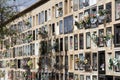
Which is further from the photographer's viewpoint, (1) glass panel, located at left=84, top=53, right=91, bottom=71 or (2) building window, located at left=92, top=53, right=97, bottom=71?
(1) glass panel, located at left=84, top=53, right=91, bottom=71

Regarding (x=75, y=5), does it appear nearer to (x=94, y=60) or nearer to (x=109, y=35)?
(x=94, y=60)

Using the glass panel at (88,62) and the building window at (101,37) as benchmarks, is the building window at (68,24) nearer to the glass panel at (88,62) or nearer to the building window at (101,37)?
the glass panel at (88,62)

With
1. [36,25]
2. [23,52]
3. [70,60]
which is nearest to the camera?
[70,60]

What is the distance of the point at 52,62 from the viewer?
28125mm

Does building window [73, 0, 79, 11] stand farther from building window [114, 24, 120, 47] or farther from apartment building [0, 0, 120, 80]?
building window [114, 24, 120, 47]

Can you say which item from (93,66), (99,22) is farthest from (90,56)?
(99,22)

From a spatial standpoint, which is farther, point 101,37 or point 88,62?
point 88,62

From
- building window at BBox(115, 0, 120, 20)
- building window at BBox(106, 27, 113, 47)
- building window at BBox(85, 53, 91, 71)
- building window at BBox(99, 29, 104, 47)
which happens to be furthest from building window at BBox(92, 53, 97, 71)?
building window at BBox(115, 0, 120, 20)

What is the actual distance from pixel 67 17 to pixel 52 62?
3925 mm

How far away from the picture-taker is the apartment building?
786 inches

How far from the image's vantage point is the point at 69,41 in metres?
25.2

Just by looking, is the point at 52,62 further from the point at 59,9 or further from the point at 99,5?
the point at 99,5

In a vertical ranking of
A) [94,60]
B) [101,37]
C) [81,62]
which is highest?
[101,37]

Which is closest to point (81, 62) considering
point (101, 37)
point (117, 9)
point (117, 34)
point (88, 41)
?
point (88, 41)
